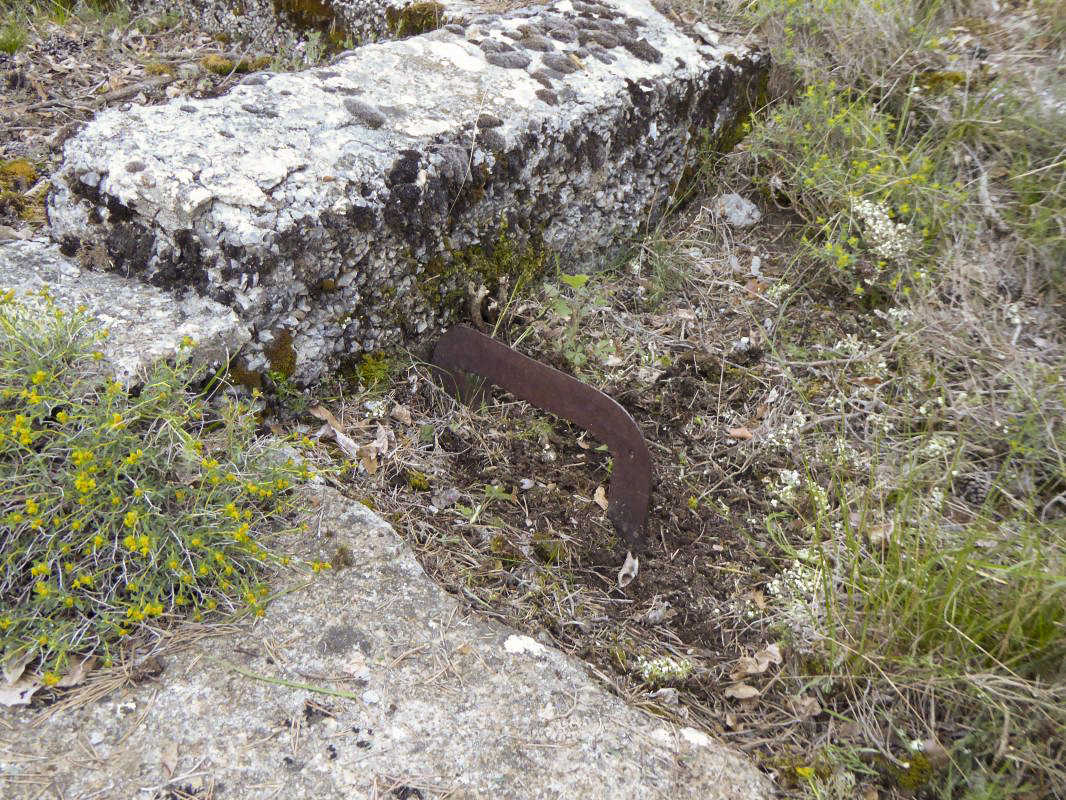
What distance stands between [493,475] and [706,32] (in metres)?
2.26

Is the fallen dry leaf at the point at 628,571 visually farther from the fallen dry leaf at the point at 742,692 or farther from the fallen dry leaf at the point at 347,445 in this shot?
the fallen dry leaf at the point at 347,445

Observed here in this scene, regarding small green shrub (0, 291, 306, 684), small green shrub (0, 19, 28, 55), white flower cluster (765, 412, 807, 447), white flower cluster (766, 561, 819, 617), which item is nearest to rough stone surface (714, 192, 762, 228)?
white flower cluster (765, 412, 807, 447)

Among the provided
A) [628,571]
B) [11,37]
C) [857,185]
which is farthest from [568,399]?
[11,37]

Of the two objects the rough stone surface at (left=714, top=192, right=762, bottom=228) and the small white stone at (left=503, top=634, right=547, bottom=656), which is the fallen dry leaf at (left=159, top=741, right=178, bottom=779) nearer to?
the small white stone at (left=503, top=634, right=547, bottom=656)

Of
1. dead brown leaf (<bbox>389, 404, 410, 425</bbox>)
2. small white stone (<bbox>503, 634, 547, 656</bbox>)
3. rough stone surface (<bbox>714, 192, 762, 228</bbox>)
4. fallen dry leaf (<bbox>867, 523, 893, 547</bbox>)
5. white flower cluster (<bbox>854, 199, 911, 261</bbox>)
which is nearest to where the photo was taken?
small white stone (<bbox>503, 634, 547, 656</bbox>)

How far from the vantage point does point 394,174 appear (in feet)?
7.58

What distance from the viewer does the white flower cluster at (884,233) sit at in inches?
112

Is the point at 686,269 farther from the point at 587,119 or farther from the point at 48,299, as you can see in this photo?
the point at 48,299

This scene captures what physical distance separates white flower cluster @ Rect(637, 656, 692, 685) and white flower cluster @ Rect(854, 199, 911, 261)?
177cm

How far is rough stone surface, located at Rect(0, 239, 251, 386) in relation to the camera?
1957mm

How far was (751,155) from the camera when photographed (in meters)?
3.29

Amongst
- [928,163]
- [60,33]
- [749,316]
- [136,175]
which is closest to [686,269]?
[749,316]

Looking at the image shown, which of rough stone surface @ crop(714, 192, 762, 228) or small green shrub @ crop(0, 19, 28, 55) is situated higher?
small green shrub @ crop(0, 19, 28, 55)

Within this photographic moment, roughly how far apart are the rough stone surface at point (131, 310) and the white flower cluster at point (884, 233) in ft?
7.30
